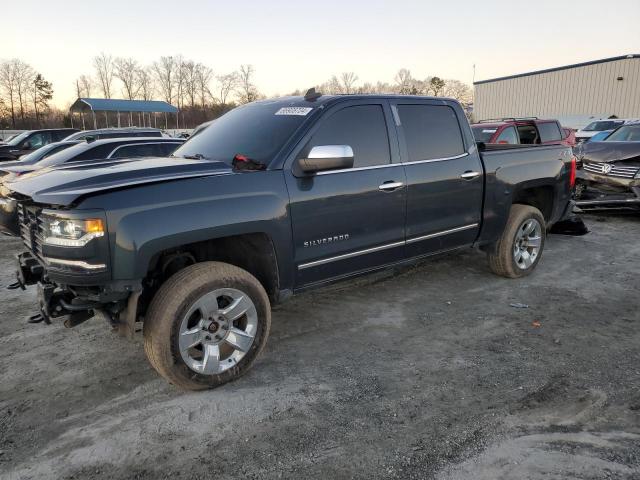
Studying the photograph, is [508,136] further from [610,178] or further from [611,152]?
[610,178]

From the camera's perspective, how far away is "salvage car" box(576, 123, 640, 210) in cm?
820

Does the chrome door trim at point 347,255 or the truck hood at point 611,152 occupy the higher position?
the truck hood at point 611,152

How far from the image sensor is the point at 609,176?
847 cm

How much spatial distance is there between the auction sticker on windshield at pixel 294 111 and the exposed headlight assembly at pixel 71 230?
1.77 meters

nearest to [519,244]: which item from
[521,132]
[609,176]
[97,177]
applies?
[609,176]

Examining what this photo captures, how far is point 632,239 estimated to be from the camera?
740 centimetres

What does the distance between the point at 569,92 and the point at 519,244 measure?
3868 cm

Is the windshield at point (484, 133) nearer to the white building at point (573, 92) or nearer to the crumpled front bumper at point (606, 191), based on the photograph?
the crumpled front bumper at point (606, 191)

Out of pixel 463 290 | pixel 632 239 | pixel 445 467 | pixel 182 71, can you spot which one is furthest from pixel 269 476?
pixel 182 71

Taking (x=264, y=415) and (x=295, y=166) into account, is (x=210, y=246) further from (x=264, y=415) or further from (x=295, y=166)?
(x=264, y=415)

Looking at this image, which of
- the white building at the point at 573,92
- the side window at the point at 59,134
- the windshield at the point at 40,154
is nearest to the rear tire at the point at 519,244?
the windshield at the point at 40,154

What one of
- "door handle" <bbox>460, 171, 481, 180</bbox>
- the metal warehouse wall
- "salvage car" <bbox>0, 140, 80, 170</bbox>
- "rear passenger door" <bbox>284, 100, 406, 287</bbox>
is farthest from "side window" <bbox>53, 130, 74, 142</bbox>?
the metal warehouse wall

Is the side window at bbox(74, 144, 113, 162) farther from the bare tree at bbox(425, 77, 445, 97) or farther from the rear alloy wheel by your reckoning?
the bare tree at bbox(425, 77, 445, 97)

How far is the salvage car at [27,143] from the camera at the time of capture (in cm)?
1538
